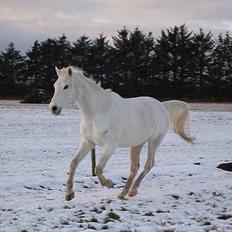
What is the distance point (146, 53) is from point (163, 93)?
24.1 feet

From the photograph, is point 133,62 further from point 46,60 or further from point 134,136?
point 134,136

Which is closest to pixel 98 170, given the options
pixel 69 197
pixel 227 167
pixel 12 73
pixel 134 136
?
pixel 69 197

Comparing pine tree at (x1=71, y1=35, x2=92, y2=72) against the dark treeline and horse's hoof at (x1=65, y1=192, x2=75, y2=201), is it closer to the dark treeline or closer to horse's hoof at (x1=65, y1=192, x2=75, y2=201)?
the dark treeline

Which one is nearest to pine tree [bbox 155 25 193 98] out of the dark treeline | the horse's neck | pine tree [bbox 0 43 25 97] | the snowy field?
the dark treeline

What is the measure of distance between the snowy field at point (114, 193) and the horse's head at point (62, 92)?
150 centimetres

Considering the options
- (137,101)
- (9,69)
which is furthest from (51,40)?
(137,101)

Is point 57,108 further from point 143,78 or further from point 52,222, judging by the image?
point 143,78

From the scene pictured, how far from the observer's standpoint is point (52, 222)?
241 inches

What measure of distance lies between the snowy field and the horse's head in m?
1.50

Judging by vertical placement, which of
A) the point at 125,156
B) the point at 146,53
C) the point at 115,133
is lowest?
the point at 125,156

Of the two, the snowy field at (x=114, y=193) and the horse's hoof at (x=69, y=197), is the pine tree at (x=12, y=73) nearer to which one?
the snowy field at (x=114, y=193)

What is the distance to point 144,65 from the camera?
214 feet

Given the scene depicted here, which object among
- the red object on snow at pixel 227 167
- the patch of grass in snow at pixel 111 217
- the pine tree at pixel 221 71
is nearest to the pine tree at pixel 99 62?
the pine tree at pixel 221 71

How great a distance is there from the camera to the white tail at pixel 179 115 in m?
10.2
